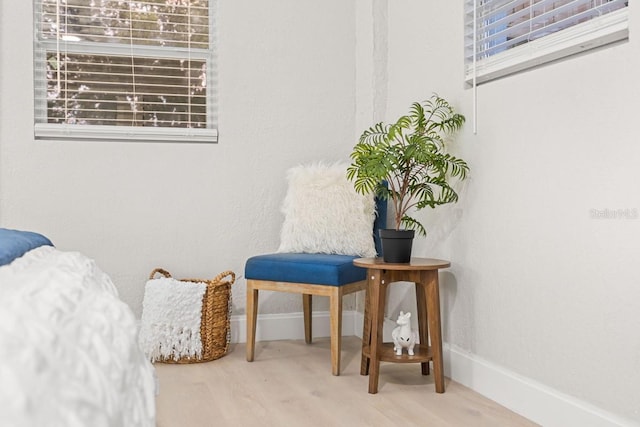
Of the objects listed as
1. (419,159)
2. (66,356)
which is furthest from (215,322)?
(66,356)

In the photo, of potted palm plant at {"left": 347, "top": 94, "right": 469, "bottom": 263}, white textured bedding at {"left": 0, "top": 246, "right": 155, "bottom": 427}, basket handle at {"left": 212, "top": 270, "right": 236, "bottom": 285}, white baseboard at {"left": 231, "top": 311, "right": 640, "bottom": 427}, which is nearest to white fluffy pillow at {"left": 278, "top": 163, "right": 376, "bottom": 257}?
basket handle at {"left": 212, "top": 270, "right": 236, "bottom": 285}

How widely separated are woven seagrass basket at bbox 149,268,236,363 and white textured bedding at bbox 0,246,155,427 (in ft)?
6.56

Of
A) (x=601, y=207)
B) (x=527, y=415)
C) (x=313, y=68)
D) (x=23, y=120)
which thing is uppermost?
(x=313, y=68)

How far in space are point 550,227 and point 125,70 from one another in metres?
2.34

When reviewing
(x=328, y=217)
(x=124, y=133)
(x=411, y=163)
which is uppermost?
(x=124, y=133)

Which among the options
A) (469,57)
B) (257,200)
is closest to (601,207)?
(469,57)

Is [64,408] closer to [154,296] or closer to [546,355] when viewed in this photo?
[546,355]

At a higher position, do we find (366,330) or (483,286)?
(483,286)

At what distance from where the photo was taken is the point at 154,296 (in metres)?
3.11

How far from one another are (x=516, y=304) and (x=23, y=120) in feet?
8.13

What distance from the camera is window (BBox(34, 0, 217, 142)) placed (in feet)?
11.0

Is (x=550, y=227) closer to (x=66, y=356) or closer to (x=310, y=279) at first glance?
(x=310, y=279)

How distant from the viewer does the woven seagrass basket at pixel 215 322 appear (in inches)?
124

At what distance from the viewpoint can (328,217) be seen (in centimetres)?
324
